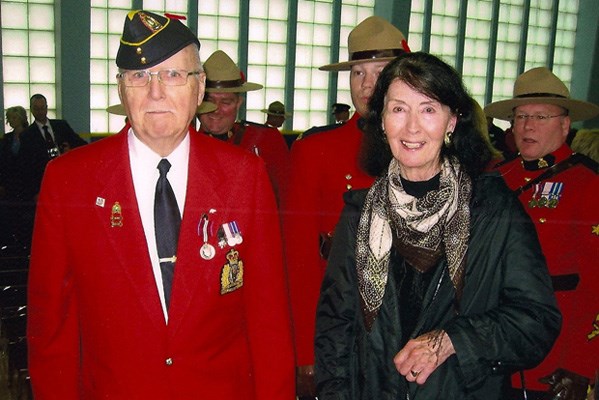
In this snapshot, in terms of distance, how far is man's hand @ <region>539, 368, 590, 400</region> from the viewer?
2977 millimetres

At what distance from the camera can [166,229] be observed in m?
1.92

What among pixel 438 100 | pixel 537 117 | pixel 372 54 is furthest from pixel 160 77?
pixel 537 117

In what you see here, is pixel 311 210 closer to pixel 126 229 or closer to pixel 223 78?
pixel 126 229

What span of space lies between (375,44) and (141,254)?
1.64 m

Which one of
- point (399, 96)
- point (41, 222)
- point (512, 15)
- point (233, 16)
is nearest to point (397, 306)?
point (399, 96)

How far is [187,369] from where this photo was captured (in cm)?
194

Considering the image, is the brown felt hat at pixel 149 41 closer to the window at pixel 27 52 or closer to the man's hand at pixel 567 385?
the man's hand at pixel 567 385

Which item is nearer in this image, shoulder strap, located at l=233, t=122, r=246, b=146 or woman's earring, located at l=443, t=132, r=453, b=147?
woman's earring, located at l=443, t=132, r=453, b=147

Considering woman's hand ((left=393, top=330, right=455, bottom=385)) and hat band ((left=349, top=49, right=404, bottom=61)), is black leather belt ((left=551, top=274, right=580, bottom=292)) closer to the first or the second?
hat band ((left=349, top=49, right=404, bottom=61))

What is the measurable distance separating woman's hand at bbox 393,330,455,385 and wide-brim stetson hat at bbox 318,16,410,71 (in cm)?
151

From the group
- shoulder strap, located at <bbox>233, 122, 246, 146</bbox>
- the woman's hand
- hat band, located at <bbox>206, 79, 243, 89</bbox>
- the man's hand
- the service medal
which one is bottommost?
the man's hand

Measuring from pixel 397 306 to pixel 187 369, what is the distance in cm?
60

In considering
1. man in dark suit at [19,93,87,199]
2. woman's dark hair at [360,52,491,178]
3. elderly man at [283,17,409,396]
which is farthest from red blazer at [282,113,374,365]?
man in dark suit at [19,93,87,199]

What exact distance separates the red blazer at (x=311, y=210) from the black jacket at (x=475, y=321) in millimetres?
961
